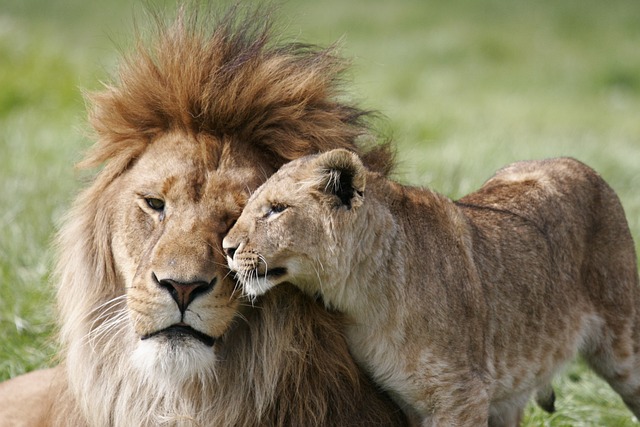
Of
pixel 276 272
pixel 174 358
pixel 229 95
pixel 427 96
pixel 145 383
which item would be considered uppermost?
pixel 427 96

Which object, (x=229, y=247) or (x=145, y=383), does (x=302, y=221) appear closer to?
(x=229, y=247)

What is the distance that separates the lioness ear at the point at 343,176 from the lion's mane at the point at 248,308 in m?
0.30

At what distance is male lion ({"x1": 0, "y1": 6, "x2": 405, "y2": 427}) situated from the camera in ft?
9.13

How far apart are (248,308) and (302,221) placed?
0.31m

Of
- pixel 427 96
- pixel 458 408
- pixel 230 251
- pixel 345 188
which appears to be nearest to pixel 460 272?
pixel 458 408

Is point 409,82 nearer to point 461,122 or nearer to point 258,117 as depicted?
point 461,122

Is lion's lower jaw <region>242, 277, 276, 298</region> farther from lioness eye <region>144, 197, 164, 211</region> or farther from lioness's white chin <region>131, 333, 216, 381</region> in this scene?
lioness eye <region>144, 197, 164, 211</region>

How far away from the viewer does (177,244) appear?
272 cm

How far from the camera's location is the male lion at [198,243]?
2783 mm

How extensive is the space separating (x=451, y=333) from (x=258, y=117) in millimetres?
855

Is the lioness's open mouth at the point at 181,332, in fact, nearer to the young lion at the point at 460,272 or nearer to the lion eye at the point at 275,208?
the young lion at the point at 460,272

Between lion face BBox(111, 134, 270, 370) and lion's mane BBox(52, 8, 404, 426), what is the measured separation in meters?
0.09

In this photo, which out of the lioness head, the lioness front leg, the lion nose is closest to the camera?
the lion nose

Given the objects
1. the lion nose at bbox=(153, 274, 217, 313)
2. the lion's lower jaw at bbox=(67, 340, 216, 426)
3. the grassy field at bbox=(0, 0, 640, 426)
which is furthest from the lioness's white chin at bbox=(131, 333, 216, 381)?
the grassy field at bbox=(0, 0, 640, 426)
